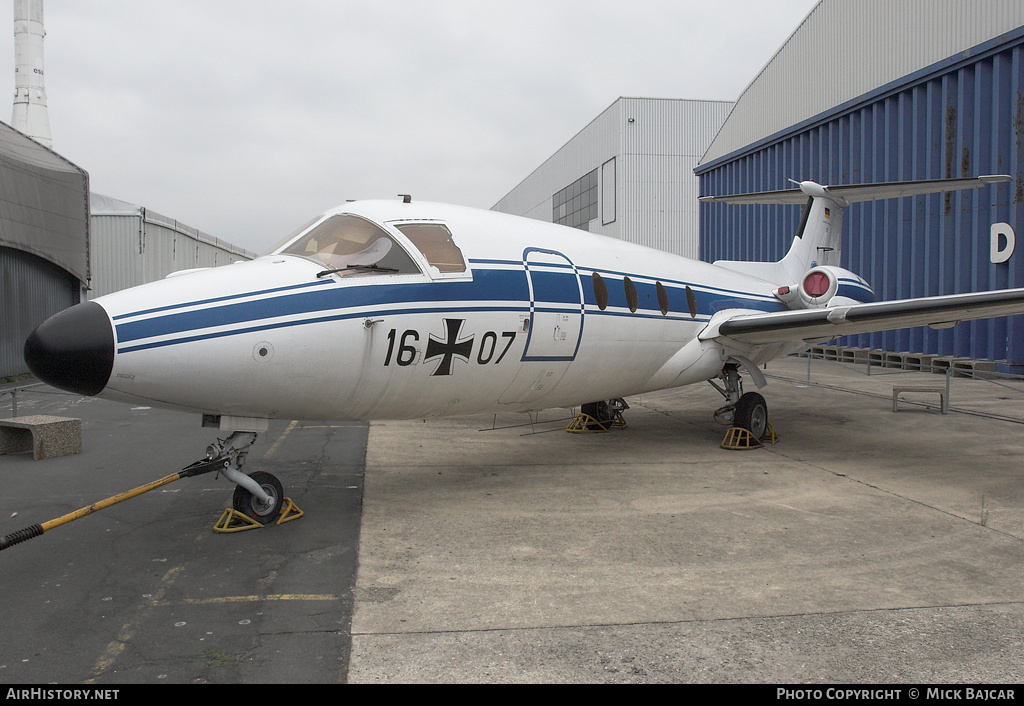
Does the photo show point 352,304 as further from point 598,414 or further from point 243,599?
point 598,414

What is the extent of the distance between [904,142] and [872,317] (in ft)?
45.3

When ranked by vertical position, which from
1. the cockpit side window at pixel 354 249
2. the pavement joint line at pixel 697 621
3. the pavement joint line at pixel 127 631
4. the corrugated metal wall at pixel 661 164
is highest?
the corrugated metal wall at pixel 661 164

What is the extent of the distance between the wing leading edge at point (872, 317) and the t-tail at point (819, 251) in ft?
5.03

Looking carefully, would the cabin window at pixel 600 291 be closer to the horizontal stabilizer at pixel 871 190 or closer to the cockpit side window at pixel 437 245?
the cockpit side window at pixel 437 245

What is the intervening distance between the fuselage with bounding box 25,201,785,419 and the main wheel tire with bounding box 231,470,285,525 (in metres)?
0.72

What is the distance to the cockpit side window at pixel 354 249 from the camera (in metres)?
5.55

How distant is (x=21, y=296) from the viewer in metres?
18.1

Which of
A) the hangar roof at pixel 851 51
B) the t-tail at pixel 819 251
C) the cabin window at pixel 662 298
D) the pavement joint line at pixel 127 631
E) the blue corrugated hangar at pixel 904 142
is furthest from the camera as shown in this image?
the hangar roof at pixel 851 51

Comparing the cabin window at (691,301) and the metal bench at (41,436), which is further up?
the cabin window at (691,301)

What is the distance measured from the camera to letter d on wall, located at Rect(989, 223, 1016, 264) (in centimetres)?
1570

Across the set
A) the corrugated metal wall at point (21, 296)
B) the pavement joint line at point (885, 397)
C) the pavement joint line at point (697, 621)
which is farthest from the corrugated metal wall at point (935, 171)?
the corrugated metal wall at point (21, 296)

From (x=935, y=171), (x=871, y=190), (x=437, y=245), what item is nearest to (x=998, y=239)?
(x=935, y=171)

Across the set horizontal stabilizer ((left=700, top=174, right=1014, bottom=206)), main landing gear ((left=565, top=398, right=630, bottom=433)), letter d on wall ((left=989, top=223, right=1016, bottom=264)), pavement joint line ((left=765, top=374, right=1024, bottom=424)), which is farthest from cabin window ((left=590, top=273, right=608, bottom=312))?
letter d on wall ((left=989, top=223, right=1016, bottom=264))

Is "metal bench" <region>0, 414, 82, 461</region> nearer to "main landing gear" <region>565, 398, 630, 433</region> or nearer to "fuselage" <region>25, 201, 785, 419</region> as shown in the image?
"fuselage" <region>25, 201, 785, 419</region>
